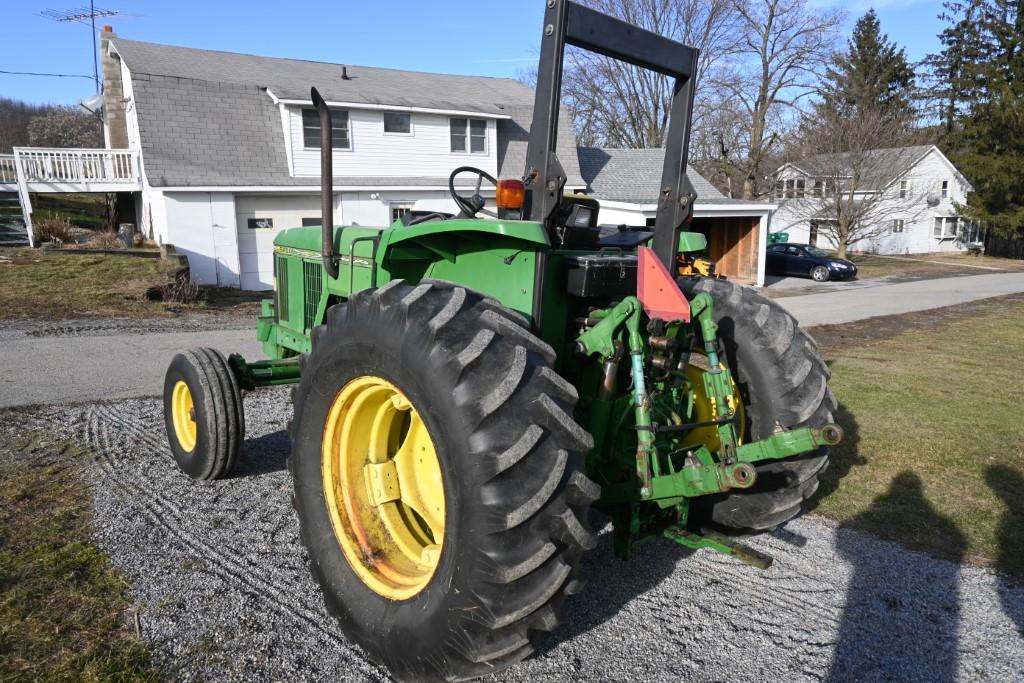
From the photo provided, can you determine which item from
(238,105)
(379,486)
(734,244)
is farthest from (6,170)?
(379,486)

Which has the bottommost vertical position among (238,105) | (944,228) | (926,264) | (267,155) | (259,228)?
(926,264)

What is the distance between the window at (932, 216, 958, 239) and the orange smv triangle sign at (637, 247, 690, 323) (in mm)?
48156

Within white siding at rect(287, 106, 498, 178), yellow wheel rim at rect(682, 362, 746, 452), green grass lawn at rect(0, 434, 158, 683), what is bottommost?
green grass lawn at rect(0, 434, 158, 683)

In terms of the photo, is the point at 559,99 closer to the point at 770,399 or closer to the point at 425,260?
the point at 425,260

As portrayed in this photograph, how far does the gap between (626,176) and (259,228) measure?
493 inches

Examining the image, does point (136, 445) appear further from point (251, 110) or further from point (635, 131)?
point (635, 131)

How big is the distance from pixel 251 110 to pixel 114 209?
7128mm

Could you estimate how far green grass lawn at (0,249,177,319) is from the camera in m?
12.1

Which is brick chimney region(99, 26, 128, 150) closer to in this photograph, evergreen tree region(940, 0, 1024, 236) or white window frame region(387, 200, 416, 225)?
white window frame region(387, 200, 416, 225)

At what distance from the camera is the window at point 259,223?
18.4m

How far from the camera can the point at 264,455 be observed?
5.39 metres

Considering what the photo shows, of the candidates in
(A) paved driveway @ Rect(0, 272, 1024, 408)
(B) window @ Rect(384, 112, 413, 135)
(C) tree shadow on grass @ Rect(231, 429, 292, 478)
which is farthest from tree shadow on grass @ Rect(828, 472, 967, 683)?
(B) window @ Rect(384, 112, 413, 135)

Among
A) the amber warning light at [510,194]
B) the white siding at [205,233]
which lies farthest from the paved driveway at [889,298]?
the white siding at [205,233]

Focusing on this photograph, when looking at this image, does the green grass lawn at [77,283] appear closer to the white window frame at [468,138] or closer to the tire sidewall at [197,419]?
the tire sidewall at [197,419]
